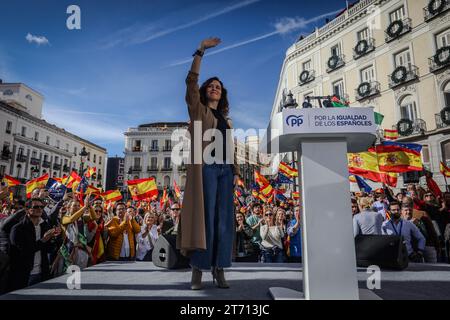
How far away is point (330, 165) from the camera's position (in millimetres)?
2398

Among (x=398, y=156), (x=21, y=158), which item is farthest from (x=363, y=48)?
(x=21, y=158)

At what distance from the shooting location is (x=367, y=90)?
71.9 feet

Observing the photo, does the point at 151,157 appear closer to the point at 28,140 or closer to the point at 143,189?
the point at 28,140

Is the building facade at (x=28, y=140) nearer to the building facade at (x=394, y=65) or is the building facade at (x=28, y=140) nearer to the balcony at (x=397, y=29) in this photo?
the building facade at (x=394, y=65)

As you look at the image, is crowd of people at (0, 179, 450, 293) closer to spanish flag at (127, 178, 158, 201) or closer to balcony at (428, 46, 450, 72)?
spanish flag at (127, 178, 158, 201)

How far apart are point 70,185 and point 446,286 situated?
1305 cm

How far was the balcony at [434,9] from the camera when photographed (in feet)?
59.0

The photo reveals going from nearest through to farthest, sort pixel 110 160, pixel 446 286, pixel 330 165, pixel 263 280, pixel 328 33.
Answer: pixel 330 165
pixel 446 286
pixel 263 280
pixel 328 33
pixel 110 160

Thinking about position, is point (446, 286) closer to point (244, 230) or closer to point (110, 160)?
point (244, 230)

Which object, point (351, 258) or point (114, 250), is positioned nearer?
point (351, 258)

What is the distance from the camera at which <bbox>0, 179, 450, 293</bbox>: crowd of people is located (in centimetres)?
411

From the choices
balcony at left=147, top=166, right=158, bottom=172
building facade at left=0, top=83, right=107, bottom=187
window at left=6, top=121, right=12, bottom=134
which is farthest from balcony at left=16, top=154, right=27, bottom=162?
balcony at left=147, top=166, right=158, bottom=172

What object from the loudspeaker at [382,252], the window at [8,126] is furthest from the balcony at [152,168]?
the loudspeaker at [382,252]

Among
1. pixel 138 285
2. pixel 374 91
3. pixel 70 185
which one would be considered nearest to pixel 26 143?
pixel 70 185
